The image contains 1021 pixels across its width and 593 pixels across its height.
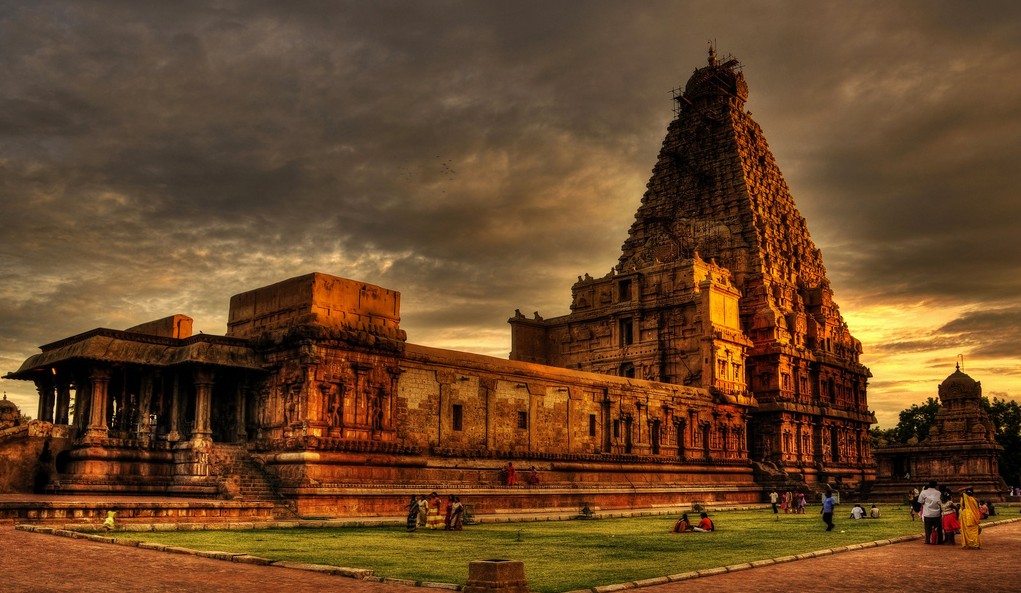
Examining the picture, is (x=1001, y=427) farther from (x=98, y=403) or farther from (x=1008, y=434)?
(x=98, y=403)

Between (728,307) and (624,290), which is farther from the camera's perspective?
(624,290)

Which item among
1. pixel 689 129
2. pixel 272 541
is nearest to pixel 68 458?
pixel 272 541

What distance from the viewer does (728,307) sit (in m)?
60.0

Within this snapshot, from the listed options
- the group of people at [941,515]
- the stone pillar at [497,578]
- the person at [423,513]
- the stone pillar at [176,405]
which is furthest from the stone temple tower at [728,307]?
Result: the stone pillar at [497,578]

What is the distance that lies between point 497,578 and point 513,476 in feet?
90.5

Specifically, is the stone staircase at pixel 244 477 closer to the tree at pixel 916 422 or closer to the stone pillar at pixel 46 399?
the stone pillar at pixel 46 399

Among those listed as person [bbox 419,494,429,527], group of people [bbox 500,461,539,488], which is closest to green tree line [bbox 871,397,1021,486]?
group of people [bbox 500,461,539,488]

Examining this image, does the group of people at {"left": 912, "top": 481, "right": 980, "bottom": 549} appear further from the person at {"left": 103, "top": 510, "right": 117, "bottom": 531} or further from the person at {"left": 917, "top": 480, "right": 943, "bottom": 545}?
the person at {"left": 103, "top": 510, "right": 117, "bottom": 531}

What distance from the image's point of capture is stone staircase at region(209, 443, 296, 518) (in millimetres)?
31891

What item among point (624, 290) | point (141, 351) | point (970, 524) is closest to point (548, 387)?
point (141, 351)

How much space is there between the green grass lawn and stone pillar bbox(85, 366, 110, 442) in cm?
1009

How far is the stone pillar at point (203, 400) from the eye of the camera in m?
34.8

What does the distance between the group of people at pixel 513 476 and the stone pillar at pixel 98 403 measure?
15958 mm

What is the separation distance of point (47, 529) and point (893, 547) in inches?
789
